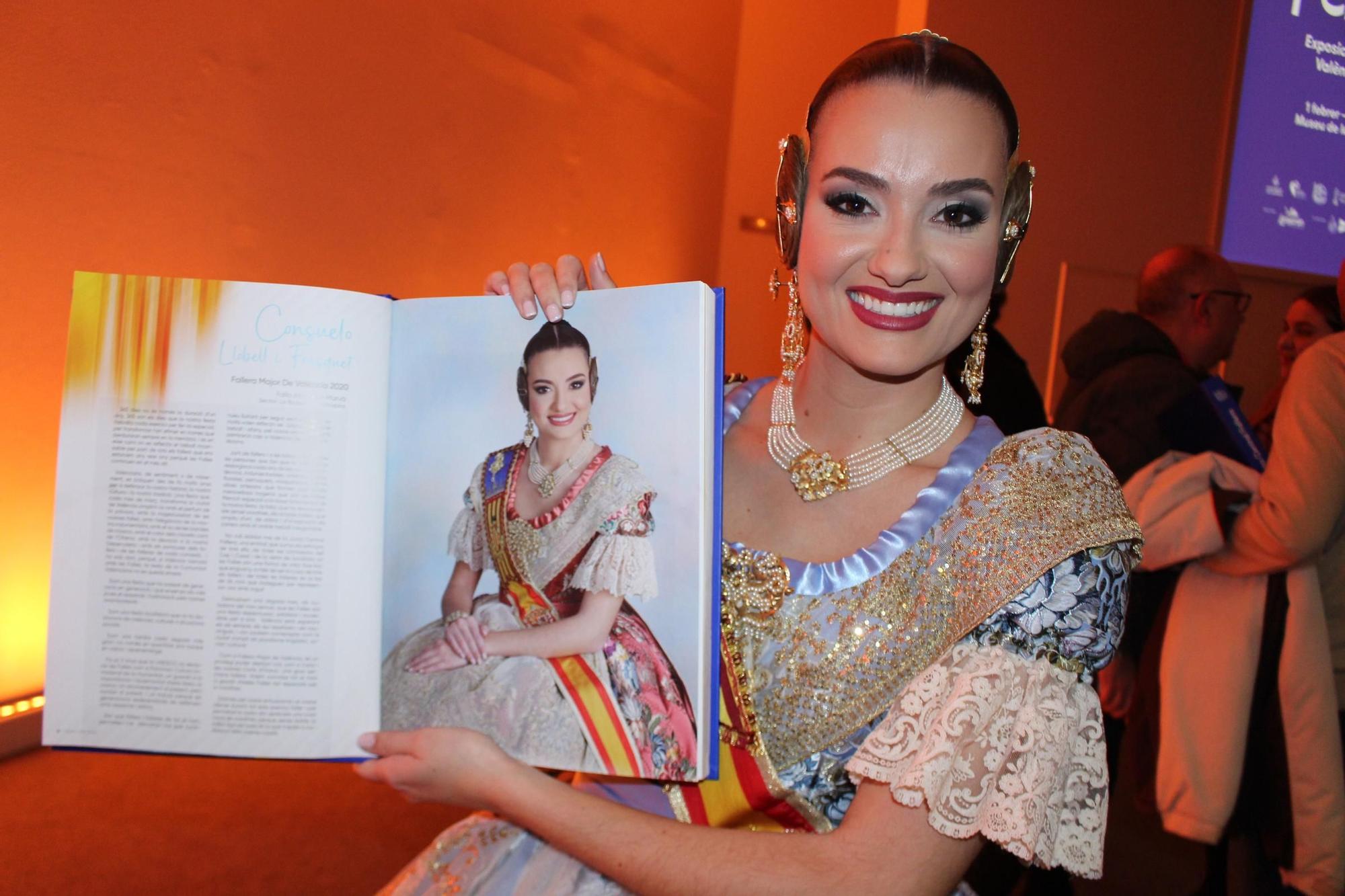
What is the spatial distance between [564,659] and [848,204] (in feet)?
2.06

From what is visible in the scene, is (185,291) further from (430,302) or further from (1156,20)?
(1156,20)

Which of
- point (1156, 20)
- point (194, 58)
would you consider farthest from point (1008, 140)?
point (1156, 20)

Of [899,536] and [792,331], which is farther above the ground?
[792,331]

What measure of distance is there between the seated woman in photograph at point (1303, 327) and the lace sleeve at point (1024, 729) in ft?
7.17

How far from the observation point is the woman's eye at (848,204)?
1121 mm

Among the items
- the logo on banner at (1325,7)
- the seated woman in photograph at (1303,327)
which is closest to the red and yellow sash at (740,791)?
the seated woman in photograph at (1303,327)

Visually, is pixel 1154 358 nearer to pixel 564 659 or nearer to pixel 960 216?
pixel 960 216

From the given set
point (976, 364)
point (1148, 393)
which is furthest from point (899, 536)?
point (1148, 393)

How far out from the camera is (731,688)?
116 cm

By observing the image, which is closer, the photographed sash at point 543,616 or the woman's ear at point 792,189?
the photographed sash at point 543,616

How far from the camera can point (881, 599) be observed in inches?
43.9

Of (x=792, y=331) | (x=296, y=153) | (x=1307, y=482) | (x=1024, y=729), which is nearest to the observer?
(x=1024, y=729)

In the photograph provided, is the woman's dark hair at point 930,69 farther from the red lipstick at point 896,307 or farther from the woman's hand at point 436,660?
the woman's hand at point 436,660

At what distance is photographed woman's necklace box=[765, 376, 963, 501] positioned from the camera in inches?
48.4
